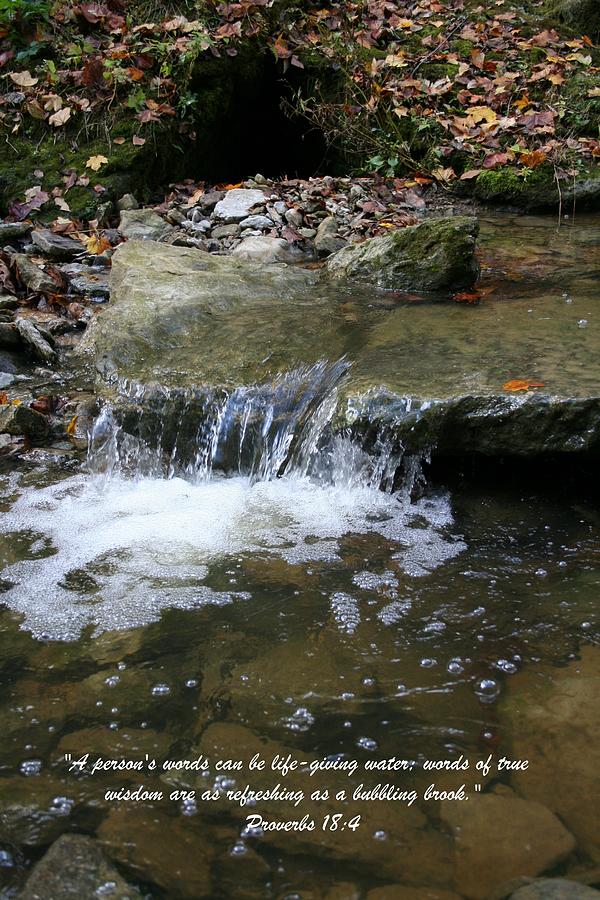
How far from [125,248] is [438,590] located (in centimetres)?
346

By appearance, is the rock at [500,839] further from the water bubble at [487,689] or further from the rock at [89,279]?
the rock at [89,279]

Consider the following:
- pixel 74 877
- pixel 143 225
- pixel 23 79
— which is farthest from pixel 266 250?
pixel 74 877

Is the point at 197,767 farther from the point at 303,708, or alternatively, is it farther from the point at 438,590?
the point at 438,590

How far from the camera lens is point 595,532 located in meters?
3.03

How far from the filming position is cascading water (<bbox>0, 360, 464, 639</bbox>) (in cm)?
278

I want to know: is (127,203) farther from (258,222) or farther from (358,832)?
(358,832)

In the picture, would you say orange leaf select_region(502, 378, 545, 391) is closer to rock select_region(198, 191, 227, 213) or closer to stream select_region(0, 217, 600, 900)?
stream select_region(0, 217, 600, 900)

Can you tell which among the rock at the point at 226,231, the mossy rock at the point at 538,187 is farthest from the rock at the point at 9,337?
the mossy rock at the point at 538,187

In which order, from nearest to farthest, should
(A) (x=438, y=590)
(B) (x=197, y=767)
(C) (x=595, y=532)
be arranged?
(B) (x=197, y=767), (A) (x=438, y=590), (C) (x=595, y=532)

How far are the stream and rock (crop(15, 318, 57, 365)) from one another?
3.62ft

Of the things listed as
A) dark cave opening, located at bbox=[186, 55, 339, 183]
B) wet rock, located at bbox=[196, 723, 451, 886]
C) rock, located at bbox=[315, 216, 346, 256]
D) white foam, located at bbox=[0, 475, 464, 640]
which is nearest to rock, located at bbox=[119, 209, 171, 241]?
dark cave opening, located at bbox=[186, 55, 339, 183]

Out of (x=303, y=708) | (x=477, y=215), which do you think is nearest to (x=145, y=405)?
(x=303, y=708)

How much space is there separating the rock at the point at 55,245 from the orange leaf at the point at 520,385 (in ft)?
12.6

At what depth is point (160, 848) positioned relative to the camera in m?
1.75
